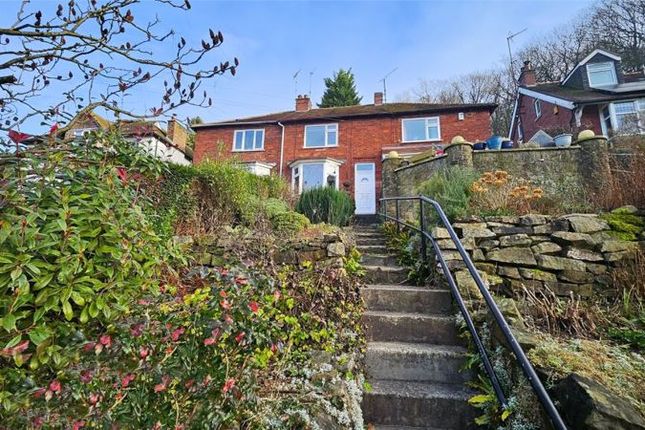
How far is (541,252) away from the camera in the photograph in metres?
4.35

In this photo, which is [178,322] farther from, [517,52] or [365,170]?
[517,52]

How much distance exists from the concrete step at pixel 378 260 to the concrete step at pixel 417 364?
7.06ft

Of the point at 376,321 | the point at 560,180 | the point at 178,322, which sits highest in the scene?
the point at 560,180

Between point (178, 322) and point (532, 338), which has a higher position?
point (178, 322)

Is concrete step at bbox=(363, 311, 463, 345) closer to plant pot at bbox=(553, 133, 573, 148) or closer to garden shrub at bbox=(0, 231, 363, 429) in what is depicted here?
garden shrub at bbox=(0, 231, 363, 429)

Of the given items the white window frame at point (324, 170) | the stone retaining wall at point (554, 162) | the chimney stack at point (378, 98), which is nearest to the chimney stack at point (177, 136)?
Answer: the white window frame at point (324, 170)

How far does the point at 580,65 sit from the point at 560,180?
1328cm

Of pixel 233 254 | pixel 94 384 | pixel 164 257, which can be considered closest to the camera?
pixel 94 384

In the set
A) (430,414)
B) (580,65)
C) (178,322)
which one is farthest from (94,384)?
(580,65)

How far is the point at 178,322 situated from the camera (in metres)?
1.74

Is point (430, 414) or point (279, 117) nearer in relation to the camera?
point (430, 414)

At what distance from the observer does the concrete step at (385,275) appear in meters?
4.50

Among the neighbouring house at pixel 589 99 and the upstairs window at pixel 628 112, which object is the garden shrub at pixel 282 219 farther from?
the upstairs window at pixel 628 112

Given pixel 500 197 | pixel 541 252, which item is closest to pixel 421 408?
pixel 541 252
